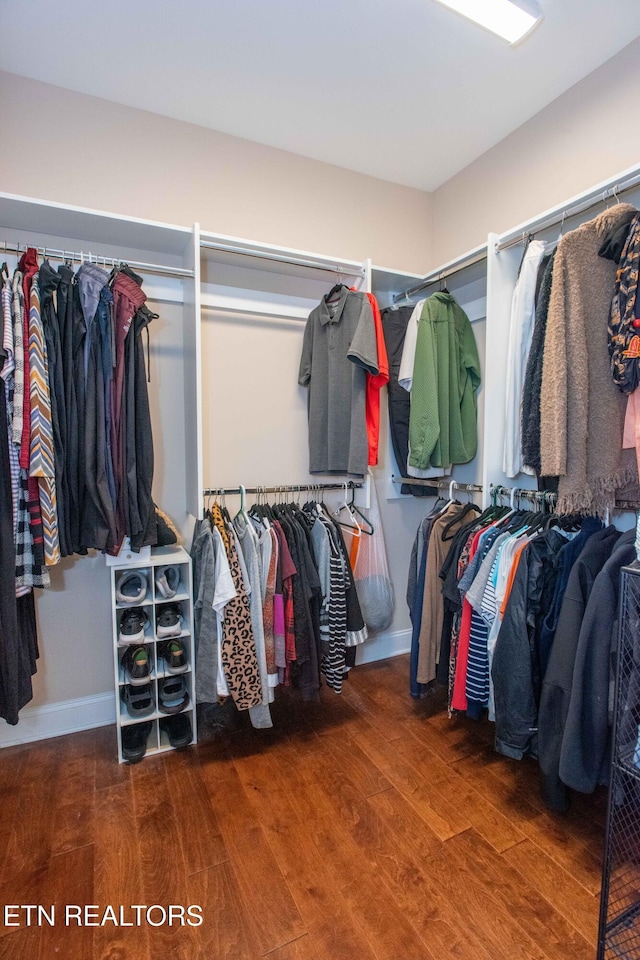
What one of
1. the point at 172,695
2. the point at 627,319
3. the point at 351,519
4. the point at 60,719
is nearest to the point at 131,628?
the point at 172,695

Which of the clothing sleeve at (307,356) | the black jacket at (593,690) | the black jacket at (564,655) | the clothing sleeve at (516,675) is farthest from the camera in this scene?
the clothing sleeve at (307,356)

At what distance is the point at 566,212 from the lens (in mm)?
1724

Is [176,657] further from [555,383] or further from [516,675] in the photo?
[555,383]

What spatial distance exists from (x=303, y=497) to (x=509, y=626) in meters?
1.22

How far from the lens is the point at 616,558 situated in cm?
140

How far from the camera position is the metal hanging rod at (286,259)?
202cm

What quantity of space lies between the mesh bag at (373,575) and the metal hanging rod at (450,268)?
3.55 ft

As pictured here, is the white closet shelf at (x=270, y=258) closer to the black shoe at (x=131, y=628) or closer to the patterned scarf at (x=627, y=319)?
the patterned scarf at (x=627, y=319)

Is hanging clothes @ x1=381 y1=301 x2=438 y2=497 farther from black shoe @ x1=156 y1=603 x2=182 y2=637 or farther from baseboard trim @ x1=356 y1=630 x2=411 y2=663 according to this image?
black shoe @ x1=156 y1=603 x2=182 y2=637

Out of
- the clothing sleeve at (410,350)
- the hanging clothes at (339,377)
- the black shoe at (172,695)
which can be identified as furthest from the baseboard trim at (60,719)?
the clothing sleeve at (410,350)

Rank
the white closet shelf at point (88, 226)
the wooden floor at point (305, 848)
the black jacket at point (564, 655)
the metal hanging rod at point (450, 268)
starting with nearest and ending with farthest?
the wooden floor at point (305, 848) < the black jacket at point (564, 655) < the white closet shelf at point (88, 226) < the metal hanging rod at point (450, 268)

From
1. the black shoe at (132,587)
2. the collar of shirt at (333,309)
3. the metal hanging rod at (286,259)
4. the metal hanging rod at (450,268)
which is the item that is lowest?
the black shoe at (132,587)

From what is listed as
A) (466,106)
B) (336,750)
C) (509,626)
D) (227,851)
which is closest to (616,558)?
(509,626)

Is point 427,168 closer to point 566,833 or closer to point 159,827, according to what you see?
point 566,833
